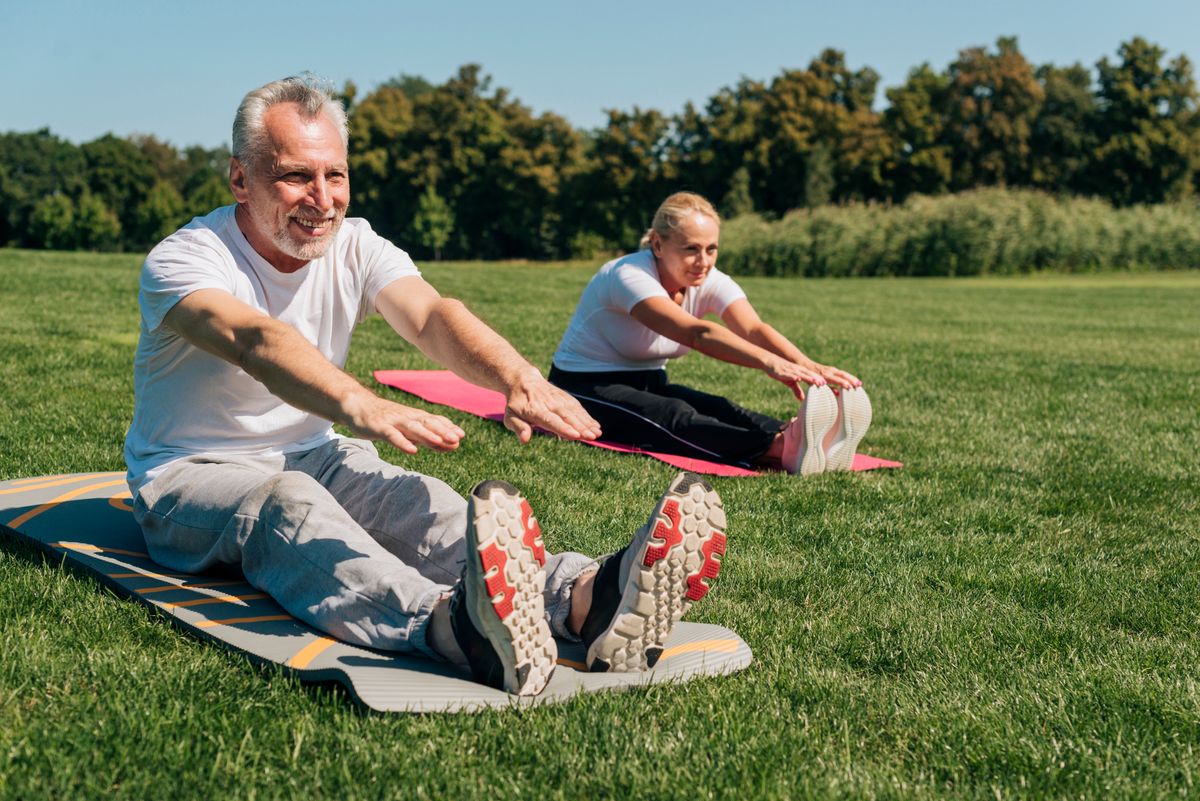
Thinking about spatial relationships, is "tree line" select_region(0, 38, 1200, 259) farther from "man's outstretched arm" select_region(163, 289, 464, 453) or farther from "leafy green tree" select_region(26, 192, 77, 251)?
"man's outstretched arm" select_region(163, 289, 464, 453)

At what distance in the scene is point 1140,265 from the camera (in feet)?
98.5

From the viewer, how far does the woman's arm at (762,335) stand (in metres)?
5.50

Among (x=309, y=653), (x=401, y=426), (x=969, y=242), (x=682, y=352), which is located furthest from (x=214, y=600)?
(x=969, y=242)

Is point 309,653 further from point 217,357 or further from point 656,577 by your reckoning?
point 217,357

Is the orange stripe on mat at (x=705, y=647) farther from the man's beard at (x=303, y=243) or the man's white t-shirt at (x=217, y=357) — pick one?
the man's beard at (x=303, y=243)

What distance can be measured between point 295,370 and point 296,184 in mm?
744

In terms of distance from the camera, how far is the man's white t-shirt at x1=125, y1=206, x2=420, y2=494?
123 inches

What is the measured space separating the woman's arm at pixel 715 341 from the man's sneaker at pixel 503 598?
291cm

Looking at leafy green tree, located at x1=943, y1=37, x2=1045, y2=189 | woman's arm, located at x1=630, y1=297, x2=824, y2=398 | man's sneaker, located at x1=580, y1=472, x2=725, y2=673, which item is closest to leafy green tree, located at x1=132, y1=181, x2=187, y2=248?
leafy green tree, located at x1=943, y1=37, x2=1045, y2=189

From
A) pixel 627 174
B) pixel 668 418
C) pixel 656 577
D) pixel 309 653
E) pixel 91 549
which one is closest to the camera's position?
pixel 656 577

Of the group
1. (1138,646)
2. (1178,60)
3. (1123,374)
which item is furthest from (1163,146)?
(1138,646)

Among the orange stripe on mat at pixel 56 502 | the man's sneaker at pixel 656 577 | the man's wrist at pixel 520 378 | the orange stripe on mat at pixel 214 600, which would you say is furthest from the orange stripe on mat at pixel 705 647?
the orange stripe on mat at pixel 56 502

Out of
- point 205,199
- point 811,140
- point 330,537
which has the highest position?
point 811,140

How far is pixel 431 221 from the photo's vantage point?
5503 cm
